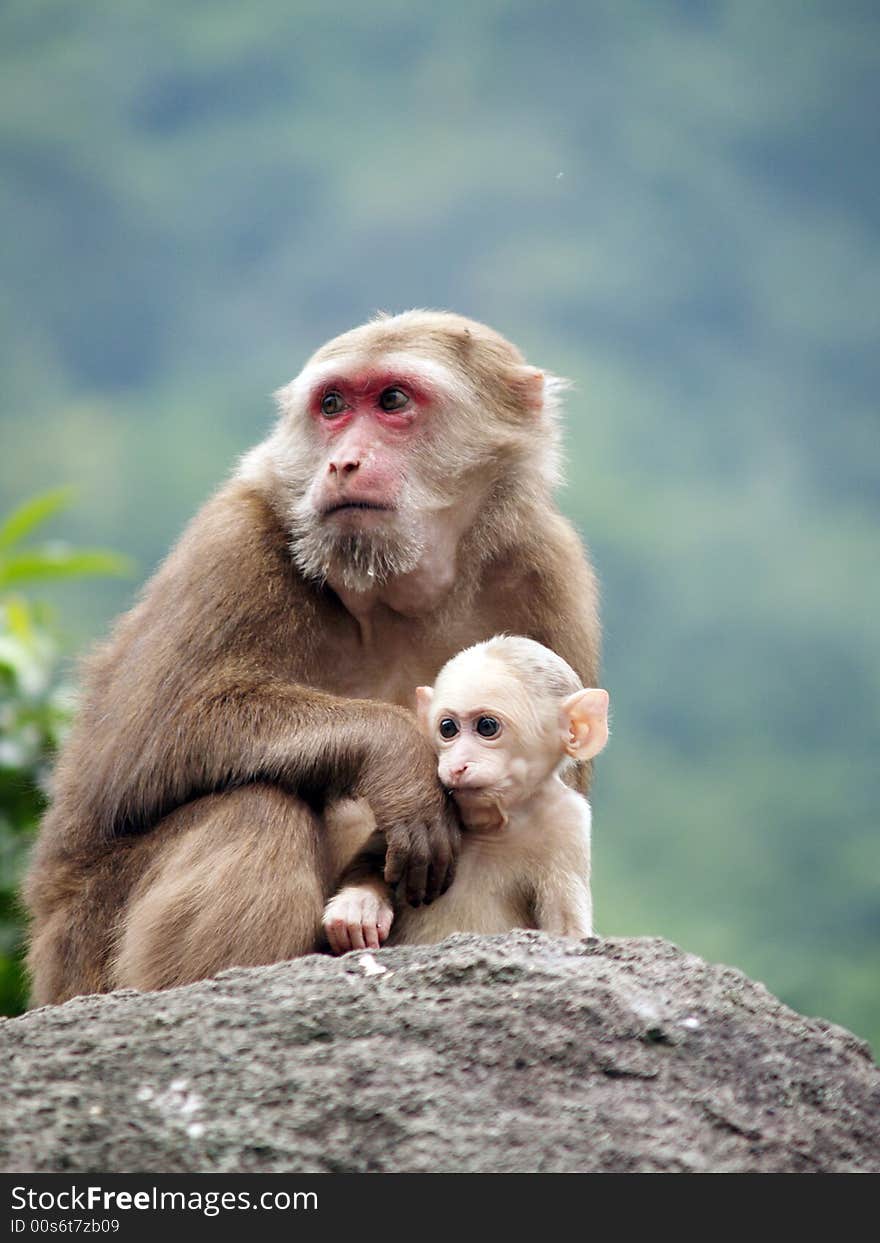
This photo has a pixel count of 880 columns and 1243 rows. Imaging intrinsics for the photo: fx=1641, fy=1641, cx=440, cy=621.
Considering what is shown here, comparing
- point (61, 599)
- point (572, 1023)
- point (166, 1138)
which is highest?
point (61, 599)

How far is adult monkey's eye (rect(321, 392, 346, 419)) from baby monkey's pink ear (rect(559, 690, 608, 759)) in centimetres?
128

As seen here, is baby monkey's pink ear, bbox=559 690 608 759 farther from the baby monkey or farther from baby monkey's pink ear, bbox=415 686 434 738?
baby monkey's pink ear, bbox=415 686 434 738

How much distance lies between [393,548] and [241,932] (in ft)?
4.16

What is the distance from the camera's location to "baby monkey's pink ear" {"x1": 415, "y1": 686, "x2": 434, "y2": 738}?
4938 millimetres

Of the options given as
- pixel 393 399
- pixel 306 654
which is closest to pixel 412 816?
pixel 306 654

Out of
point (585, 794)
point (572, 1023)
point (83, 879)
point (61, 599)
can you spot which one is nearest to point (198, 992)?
point (572, 1023)

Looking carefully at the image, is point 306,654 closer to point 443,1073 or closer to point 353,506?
point 353,506

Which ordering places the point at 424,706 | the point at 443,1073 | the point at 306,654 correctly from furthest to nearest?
the point at 306,654 < the point at 424,706 < the point at 443,1073

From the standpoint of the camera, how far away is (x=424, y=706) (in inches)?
198

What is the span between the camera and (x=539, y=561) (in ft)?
18.1

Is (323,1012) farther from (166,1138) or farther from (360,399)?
(360,399)

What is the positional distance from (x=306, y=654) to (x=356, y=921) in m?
0.97

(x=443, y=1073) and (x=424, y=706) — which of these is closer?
(x=443, y=1073)

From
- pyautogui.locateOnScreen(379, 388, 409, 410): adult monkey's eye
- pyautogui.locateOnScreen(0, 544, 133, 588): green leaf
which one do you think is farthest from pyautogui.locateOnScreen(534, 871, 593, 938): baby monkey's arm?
pyautogui.locateOnScreen(0, 544, 133, 588): green leaf
